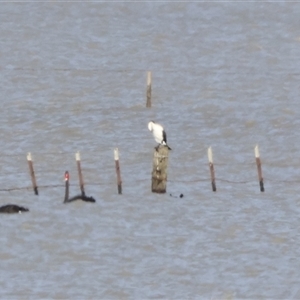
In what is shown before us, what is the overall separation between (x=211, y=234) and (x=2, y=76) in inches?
647

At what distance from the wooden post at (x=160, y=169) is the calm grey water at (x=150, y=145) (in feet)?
0.63

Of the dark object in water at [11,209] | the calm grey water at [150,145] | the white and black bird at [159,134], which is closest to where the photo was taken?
the calm grey water at [150,145]

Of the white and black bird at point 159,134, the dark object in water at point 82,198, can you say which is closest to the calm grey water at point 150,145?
the dark object in water at point 82,198

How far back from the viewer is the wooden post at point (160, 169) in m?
22.3

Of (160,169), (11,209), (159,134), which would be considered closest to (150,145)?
(159,134)

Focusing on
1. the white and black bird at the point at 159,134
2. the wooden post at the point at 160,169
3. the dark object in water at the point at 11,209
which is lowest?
the dark object in water at the point at 11,209

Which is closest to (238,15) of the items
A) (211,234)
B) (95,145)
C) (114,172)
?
(95,145)

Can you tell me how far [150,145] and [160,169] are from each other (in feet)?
19.6

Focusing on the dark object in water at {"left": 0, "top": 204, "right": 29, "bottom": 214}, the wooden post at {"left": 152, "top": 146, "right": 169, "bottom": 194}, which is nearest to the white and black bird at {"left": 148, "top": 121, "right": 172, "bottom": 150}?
the wooden post at {"left": 152, "top": 146, "right": 169, "bottom": 194}

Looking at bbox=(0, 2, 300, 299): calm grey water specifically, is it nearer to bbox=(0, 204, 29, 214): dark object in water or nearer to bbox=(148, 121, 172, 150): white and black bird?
bbox=(0, 204, 29, 214): dark object in water

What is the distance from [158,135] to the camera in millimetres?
23219

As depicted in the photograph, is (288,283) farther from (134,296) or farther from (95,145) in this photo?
(95,145)

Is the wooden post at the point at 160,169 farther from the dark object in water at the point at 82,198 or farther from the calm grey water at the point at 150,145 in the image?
the dark object in water at the point at 82,198

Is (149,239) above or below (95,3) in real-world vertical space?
below
